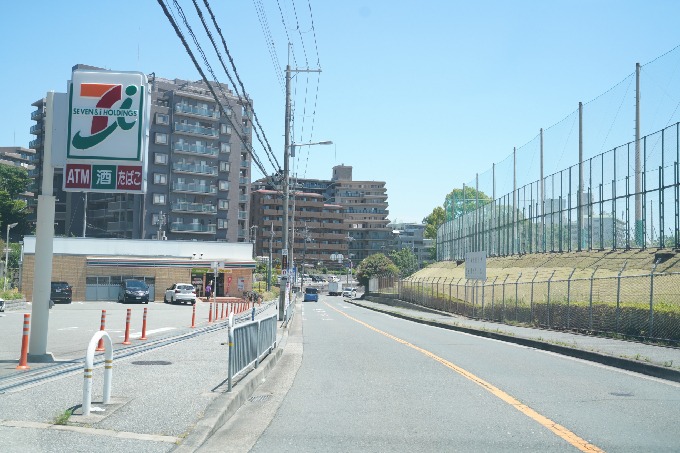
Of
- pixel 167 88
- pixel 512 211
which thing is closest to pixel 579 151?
pixel 512 211

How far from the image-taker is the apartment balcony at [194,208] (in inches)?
3164

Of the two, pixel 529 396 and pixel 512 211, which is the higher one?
pixel 512 211

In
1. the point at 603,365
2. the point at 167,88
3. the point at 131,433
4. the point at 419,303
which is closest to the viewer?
the point at 131,433

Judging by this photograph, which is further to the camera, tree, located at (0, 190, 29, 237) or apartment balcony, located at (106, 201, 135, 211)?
tree, located at (0, 190, 29, 237)

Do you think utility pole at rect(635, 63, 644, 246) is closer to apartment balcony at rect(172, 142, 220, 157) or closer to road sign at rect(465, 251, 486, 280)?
road sign at rect(465, 251, 486, 280)

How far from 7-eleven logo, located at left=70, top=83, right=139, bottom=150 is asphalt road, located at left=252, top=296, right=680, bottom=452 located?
6.35m

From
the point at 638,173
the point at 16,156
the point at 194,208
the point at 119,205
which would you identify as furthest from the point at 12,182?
the point at 638,173

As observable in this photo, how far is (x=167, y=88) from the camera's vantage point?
85375 millimetres

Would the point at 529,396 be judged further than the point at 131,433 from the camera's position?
Yes

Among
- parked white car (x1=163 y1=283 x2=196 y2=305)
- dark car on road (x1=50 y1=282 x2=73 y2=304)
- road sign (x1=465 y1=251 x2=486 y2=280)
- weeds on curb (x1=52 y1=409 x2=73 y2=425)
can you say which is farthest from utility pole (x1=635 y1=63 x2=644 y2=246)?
dark car on road (x1=50 y1=282 x2=73 y2=304)

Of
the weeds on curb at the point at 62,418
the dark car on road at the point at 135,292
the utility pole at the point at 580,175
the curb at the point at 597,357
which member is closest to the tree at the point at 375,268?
the dark car on road at the point at 135,292

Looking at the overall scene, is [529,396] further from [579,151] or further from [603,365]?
[579,151]

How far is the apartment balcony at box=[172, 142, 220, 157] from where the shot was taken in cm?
8106

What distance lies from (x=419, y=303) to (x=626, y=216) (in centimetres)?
1740
